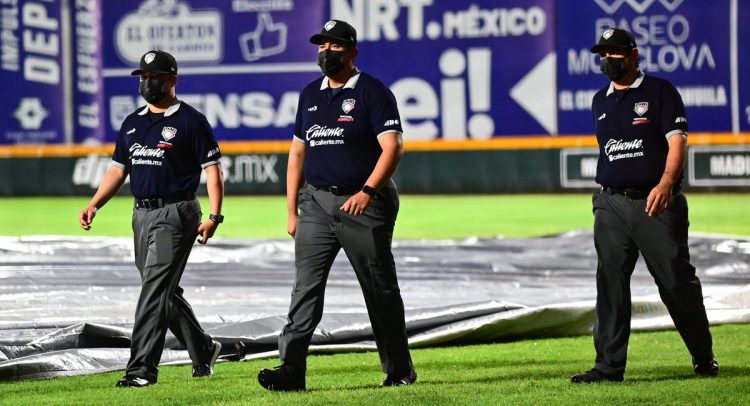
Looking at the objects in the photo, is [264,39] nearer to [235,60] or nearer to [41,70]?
[235,60]

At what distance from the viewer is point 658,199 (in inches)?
225

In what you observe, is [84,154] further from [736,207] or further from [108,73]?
[736,207]

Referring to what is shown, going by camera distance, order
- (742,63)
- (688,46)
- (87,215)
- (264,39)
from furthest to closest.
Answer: (264,39) < (688,46) < (742,63) < (87,215)

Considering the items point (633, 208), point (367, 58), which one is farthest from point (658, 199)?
point (367, 58)

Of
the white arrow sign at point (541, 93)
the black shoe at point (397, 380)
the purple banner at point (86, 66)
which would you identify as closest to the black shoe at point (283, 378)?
the black shoe at point (397, 380)

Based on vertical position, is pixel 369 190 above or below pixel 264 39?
below

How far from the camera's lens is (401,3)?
67.2 ft

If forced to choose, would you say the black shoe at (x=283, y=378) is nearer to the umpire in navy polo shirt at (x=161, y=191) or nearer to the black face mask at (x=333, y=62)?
the umpire in navy polo shirt at (x=161, y=191)

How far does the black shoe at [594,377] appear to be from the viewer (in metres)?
5.89

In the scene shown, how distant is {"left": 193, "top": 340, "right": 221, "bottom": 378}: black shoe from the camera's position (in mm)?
6355

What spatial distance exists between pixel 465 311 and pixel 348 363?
3.65 feet

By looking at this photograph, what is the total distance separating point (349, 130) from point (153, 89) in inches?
37.9

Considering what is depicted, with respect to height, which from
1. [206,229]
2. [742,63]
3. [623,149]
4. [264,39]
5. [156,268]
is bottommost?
[156,268]

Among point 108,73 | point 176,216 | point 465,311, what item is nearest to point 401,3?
point 108,73
